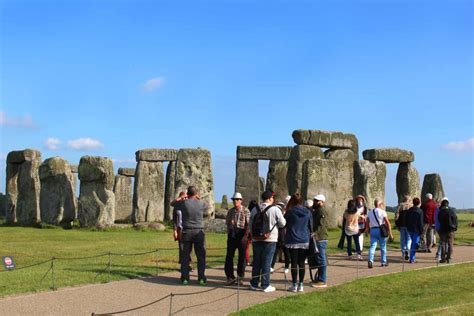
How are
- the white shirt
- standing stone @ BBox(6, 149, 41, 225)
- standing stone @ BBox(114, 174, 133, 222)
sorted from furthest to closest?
standing stone @ BBox(114, 174, 133, 222) → standing stone @ BBox(6, 149, 41, 225) → the white shirt

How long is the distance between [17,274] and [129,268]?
2120 mm

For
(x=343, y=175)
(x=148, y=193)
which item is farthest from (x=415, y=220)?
(x=148, y=193)

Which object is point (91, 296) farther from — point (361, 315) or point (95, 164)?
point (95, 164)

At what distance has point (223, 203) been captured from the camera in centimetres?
4422

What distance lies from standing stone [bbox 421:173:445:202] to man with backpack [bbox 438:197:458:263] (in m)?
12.4

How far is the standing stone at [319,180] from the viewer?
2295 cm

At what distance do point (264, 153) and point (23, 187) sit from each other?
11.2 m

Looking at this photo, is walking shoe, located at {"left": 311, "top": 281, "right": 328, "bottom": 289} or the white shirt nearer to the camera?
walking shoe, located at {"left": 311, "top": 281, "right": 328, "bottom": 289}

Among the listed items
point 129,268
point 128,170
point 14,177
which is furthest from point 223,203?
point 129,268

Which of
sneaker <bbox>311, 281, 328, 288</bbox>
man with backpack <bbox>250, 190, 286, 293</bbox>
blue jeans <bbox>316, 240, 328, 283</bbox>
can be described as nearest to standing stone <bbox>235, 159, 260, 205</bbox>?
blue jeans <bbox>316, 240, 328, 283</bbox>

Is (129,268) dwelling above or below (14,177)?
below

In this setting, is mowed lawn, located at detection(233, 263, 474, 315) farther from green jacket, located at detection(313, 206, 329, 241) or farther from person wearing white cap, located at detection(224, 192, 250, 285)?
person wearing white cap, located at detection(224, 192, 250, 285)

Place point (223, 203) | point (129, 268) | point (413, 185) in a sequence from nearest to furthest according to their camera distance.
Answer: point (129, 268) < point (413, 185) < point (223, 203)

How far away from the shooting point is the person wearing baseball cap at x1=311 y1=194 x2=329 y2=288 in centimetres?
1166
